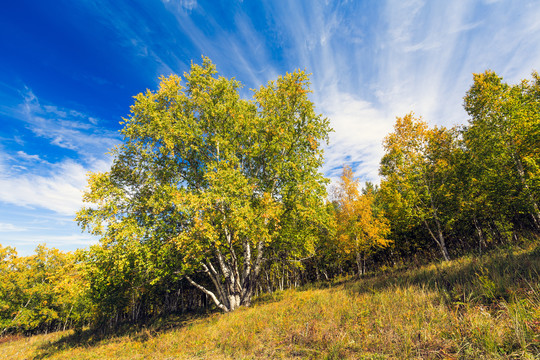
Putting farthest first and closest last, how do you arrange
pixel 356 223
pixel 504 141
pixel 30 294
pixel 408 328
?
pixel 30 294, pixel 356 223, pixel 504 141, pixel 408 328

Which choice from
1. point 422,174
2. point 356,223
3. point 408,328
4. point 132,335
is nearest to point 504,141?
point 422,174

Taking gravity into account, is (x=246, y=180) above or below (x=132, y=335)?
above

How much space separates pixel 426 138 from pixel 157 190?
2120 cm

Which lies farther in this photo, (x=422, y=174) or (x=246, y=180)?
(x=422, y=174)

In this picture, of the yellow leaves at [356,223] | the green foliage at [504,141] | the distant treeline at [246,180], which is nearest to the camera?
the distant treeline at [246,180]

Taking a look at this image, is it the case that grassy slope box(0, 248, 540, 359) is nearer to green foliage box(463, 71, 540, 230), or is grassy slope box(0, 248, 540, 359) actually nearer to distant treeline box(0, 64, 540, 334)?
distant treeline box(0, 64, 540, 334)

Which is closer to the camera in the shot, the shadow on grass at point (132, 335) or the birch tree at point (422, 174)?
the shadow on grass at point (132, 335)

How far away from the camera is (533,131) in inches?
514

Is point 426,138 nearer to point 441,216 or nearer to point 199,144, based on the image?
point 441,216

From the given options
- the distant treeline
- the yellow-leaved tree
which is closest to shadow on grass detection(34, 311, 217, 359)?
the distant treeline

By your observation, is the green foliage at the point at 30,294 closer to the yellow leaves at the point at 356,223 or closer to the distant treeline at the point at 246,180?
the distant treeline at the point at 246,180

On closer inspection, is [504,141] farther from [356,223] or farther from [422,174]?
[356,223]

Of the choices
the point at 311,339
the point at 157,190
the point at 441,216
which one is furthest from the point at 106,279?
the point at 441,216

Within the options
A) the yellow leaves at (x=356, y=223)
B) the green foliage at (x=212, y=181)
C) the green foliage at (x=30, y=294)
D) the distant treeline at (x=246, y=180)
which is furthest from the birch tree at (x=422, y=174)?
the green foliage at (x=30, y=294)
